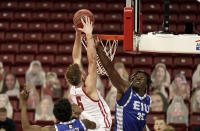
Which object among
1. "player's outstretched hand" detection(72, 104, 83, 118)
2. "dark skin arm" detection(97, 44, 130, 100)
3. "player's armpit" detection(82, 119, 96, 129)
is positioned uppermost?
"dark skin arm" detection(97, 44, 130, 100)

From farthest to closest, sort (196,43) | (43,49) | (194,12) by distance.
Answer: (194,12) < (43,49) < (196,43)

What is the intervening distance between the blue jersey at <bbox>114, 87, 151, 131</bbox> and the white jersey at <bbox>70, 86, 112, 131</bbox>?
0.46 feet

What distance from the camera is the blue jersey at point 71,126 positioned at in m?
5.43

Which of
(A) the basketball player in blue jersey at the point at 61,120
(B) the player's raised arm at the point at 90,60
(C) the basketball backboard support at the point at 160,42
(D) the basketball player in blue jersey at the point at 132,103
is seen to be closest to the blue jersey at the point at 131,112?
(D) the basketball player in blue jersey at the point at 132,103

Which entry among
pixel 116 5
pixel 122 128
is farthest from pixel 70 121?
pixel 116 5

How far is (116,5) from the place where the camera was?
44.0 feet

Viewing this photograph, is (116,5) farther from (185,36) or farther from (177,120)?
(185,36)

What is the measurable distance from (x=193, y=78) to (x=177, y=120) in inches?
46.8

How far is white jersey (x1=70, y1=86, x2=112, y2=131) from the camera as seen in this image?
20.3 ft

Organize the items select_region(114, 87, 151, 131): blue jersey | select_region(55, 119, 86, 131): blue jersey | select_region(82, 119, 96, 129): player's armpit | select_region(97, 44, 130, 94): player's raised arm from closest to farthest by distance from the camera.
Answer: select_region(55, 119, 86, 131): blue jersey → select_region(82, 119, 96, 129): player's armpit → select_region(97, 44, 130, 94): player's raised arm → select_region(114, 87, 151, 131): blue jersey

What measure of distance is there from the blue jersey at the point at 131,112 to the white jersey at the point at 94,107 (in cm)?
14

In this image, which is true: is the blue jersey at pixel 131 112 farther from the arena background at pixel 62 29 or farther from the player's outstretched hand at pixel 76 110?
the arena background at pixel 62 29

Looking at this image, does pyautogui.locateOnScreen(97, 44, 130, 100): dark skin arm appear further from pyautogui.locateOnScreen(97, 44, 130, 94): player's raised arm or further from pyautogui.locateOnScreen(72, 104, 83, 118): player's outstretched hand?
pyautogui.locateOnScreen(72, 104, 83, 118): player's outstretched hand

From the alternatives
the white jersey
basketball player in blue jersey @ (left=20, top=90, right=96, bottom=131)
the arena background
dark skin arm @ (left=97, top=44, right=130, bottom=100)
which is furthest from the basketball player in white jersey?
the arena background
